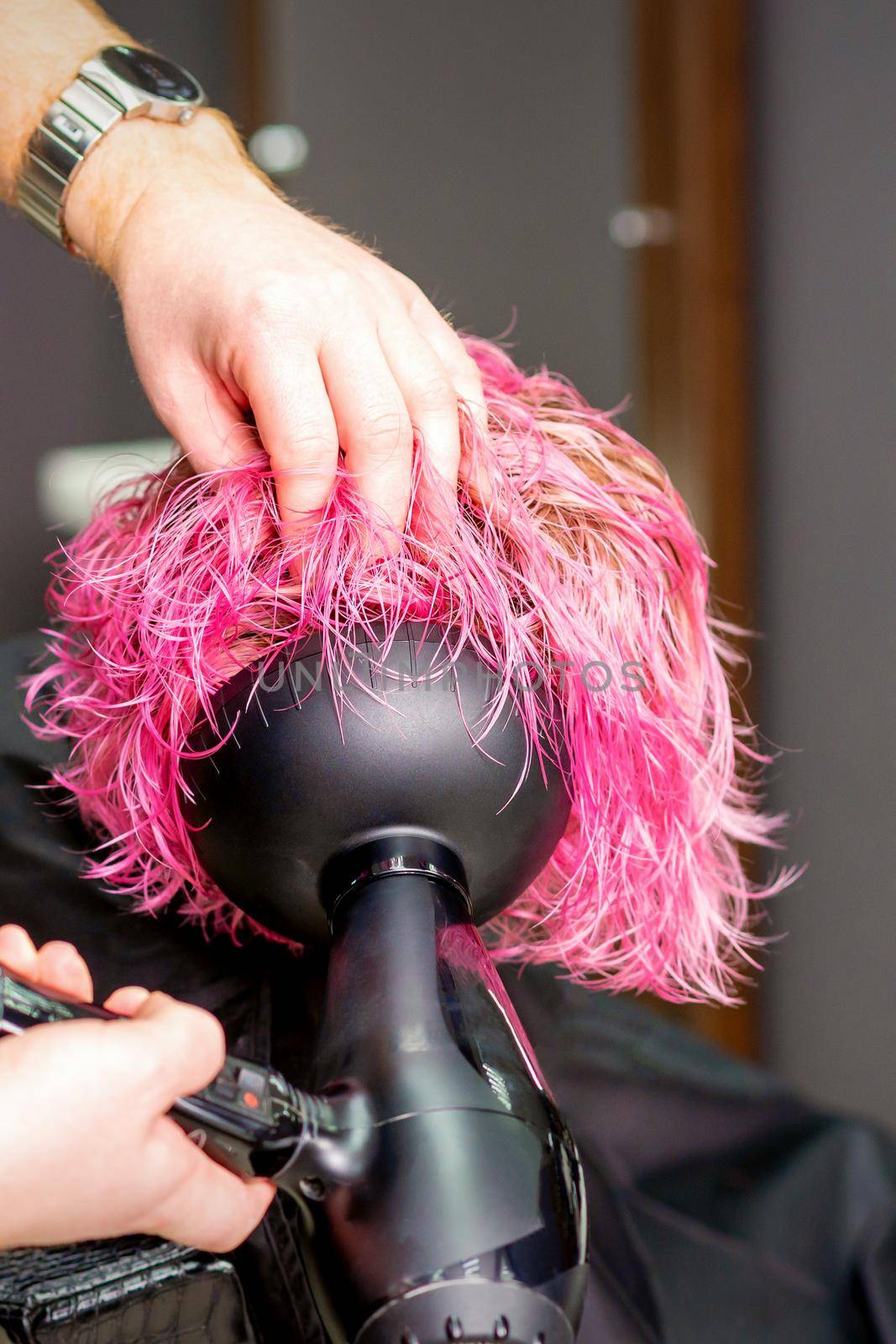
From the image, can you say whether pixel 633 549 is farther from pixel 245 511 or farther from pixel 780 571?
pixel 780 571

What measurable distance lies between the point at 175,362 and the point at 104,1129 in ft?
0.87

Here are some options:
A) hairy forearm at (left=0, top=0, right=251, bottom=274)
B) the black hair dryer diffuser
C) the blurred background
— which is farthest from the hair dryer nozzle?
the blurred background

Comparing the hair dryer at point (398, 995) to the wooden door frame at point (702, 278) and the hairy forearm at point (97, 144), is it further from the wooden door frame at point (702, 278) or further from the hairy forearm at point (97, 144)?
the wooden door frame at point (702, 278)

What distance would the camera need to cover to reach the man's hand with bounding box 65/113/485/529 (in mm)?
342

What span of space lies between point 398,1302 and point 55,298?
0.82m

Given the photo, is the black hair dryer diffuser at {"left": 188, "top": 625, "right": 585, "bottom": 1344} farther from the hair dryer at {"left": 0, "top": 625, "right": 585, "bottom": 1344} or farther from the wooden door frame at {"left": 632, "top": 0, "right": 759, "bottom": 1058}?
the wooden door frame at {"left": 632, "top": 0, "right": 759, "bottom": 1058}

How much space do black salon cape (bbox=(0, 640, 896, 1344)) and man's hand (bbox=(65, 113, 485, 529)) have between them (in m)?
0.21

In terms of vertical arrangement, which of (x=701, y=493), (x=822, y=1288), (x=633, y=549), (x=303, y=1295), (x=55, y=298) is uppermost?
(x=55, y=298)

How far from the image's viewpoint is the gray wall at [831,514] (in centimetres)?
98

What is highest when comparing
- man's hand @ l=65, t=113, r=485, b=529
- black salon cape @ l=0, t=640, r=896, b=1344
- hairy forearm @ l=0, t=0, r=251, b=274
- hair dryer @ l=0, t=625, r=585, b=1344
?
hairy forearm @ l=0, t=0, r=251, b=274

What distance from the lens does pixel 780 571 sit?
43.6 inches

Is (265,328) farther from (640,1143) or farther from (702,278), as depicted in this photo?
(702,278)

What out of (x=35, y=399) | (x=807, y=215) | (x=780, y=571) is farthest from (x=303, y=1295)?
(x=807, y=215)

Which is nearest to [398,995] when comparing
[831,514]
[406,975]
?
[406,975]
